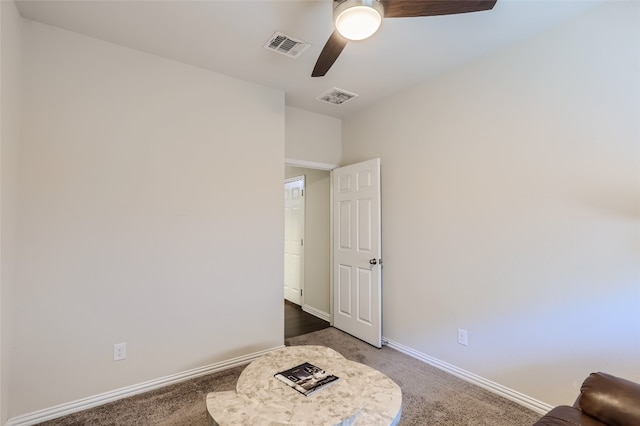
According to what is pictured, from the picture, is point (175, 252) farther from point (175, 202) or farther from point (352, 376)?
point (352, 376)

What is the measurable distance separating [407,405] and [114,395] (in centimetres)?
218

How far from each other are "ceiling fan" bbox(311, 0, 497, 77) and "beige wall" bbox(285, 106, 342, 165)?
76.2 inches

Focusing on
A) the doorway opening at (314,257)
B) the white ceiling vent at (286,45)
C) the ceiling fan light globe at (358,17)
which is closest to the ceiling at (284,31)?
the white ceiling vent at (286,45)

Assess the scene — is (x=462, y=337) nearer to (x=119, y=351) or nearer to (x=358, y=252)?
(x=358, y=252)

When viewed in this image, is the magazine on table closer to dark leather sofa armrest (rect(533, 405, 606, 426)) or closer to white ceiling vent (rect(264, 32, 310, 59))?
dark leather sofa armrest (rect(533, 405, 606, 426))

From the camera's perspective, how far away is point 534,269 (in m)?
2.24

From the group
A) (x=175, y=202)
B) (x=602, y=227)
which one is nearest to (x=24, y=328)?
(x=175, y=202)

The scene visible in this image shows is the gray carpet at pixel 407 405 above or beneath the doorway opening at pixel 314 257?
beneath

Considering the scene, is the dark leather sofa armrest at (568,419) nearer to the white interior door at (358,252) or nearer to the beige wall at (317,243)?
the white interior door at (358,252)

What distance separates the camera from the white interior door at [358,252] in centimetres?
337

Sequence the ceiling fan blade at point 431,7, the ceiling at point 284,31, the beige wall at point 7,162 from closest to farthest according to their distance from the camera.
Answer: the ceiling fan blade at point 431,7 < the beige wall at point 7,162 < the ceiling at point 284,31

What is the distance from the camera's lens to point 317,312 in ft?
14.4

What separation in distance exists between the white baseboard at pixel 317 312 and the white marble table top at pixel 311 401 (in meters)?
2.33

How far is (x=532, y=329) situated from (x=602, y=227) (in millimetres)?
851
